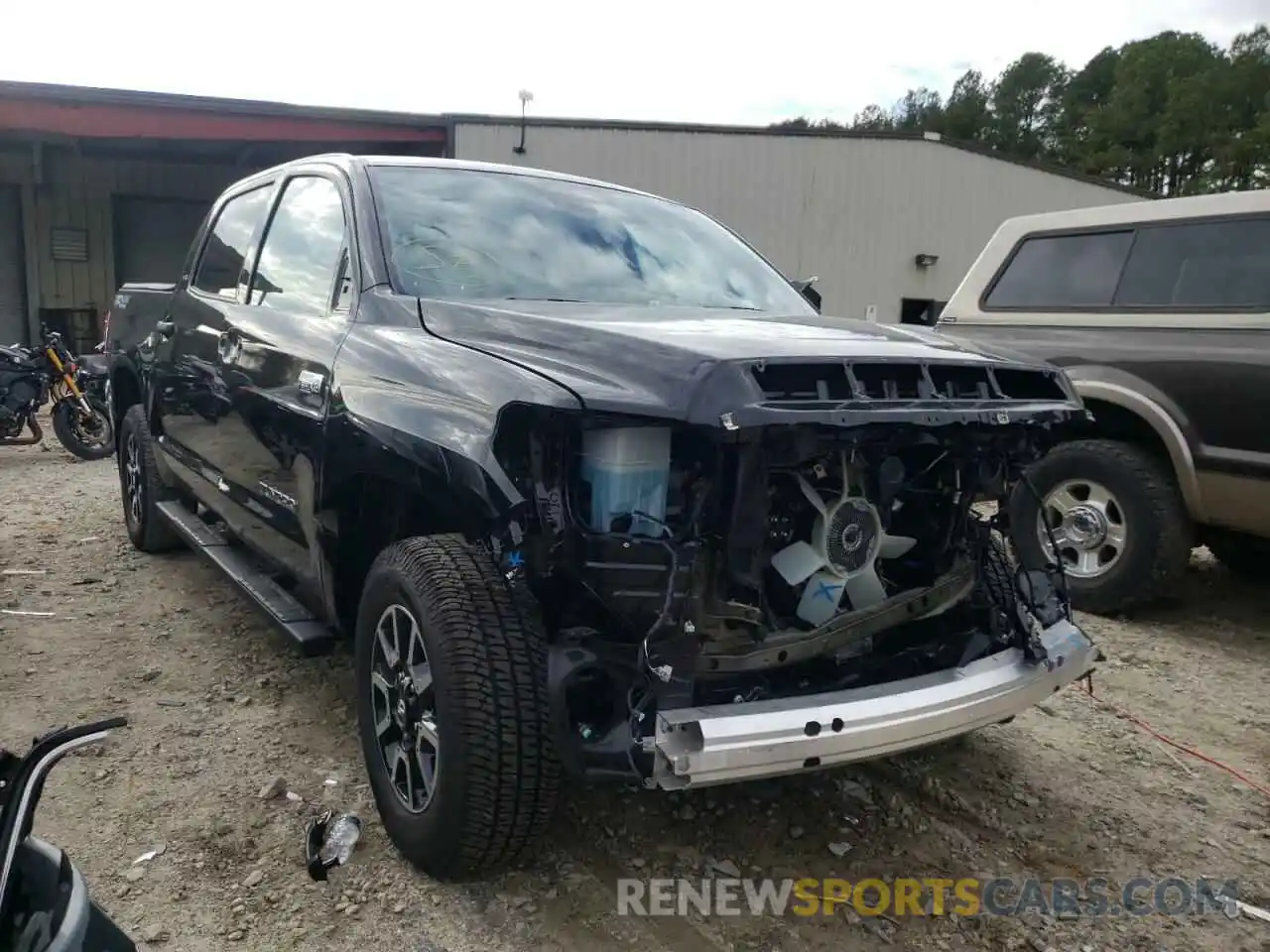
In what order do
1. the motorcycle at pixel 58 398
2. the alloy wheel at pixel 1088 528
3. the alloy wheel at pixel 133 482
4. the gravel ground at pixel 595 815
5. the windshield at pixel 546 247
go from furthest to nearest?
the motorcycle at pixel 58 398
the alloy wheel at pixel 133 482
the alloy wheel at pixel 1088 528
the windshield at pixel 546 247
the gravel ground at pixel 595 815

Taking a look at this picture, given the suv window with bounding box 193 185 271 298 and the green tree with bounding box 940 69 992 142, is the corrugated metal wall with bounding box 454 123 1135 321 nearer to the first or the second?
the suv window with bounding box 193 185 271 298

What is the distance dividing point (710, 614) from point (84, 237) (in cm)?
1507

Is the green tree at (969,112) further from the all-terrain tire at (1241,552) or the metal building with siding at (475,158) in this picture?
the all-terrain tire at (1241,552)

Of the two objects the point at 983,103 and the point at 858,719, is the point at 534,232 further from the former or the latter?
the point at 983,103

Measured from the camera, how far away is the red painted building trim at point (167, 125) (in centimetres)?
1197

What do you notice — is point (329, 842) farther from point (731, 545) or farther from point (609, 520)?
point (731, 545)

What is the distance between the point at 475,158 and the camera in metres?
14.4

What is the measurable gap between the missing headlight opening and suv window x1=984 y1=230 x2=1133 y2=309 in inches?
114

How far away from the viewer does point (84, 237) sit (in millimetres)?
14461

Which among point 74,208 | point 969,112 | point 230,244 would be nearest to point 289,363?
point 230,244

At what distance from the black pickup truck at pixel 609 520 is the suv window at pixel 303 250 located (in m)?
0.03

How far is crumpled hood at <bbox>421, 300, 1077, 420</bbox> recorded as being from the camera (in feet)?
7.19

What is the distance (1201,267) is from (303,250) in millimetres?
4117

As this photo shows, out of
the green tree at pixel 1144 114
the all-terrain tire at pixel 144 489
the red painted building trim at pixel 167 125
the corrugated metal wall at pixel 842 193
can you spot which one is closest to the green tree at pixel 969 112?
the green tree at pixel 1144 114
